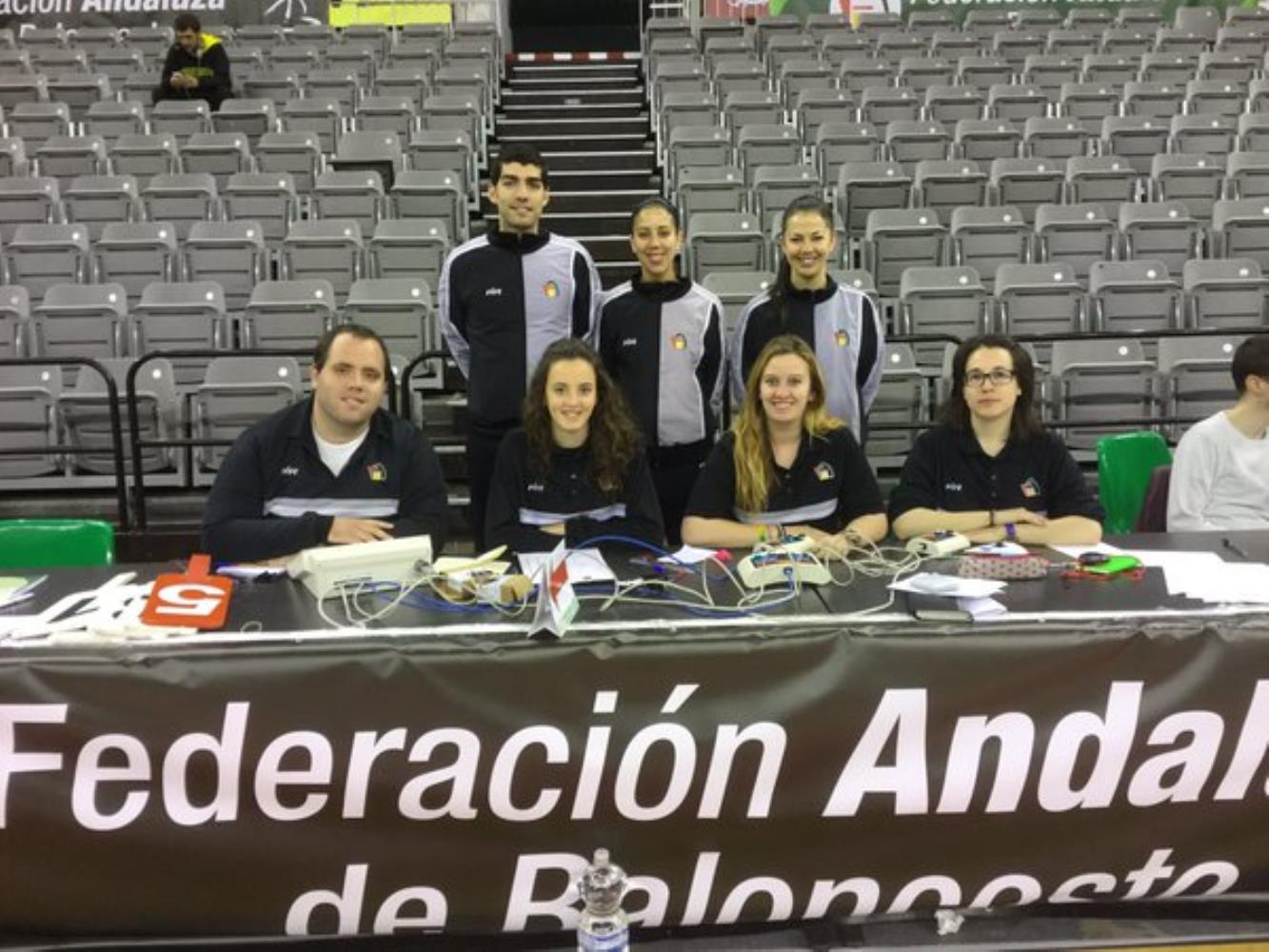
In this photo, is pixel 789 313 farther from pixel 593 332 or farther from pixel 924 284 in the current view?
pixel 924 284

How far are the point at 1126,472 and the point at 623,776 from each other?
2580 mm

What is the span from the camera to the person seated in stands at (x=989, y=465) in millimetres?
3305

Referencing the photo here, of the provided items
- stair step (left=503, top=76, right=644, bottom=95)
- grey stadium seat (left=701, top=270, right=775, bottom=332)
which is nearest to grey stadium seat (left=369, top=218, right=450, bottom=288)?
grey stadium seat (left=701, top=270, right=775, bottom=332)

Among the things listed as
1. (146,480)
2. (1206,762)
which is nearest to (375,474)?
(1206,762)

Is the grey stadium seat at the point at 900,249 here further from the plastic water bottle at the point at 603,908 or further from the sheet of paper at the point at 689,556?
the plastic water bottle at the point at 603,908

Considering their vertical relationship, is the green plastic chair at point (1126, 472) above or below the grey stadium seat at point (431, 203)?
below

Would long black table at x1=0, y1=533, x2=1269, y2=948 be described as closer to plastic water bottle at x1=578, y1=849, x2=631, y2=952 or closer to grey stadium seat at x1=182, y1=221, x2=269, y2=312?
plastic water bottle at x1=578, y1=849, x2=631, y2=952

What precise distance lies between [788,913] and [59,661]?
4.78 ft

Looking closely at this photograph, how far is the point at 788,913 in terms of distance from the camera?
227 cm

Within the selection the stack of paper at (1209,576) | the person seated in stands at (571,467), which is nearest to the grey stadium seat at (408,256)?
the person seated in stands at (571,467)

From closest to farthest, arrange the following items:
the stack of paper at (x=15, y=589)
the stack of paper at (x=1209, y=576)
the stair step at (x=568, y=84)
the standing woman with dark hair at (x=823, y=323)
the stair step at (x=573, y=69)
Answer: the stack of paper at (x=1209, y=576) → the stack of paper at (x=15, y=589) → the standing woman with dark hair at (x=823, y=323) → the stair step at (x=568, y=84) → the stair step at (x=573, y=69)

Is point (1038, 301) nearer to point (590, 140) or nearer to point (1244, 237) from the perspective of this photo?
point (1244, 237)

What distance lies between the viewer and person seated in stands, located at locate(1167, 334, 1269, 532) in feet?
11.5

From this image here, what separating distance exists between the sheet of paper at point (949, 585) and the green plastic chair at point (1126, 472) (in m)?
1.64
